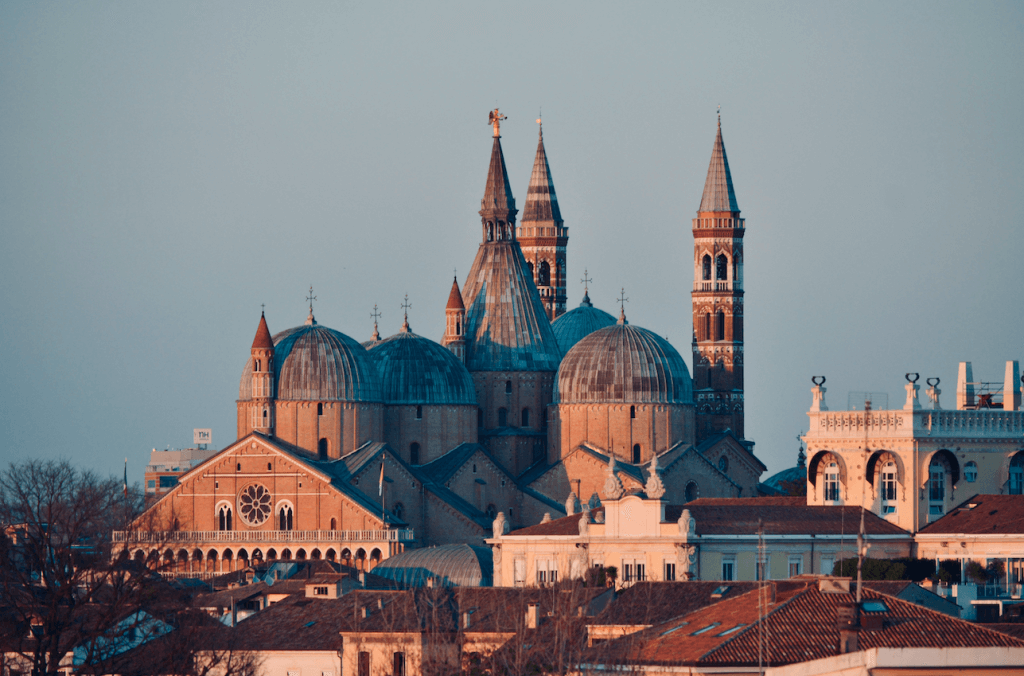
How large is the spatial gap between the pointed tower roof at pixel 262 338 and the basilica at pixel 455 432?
108 mm

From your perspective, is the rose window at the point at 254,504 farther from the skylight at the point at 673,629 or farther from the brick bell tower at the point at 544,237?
the skylight at the point at 673,629

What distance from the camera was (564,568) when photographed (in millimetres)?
94625

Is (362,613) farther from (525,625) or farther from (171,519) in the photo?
(171,519)

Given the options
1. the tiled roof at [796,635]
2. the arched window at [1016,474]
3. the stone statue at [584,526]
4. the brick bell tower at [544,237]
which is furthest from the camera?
the brick bell tower at [544,237]

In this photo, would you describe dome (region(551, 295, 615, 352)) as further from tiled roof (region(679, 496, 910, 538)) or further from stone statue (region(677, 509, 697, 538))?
stone statue (region(677, 509, 697, 538))

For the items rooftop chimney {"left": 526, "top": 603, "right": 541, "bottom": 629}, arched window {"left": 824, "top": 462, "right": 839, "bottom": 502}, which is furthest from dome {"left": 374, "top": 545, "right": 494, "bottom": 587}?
rooftop chimney {"left": 526, "top": 603, "right": 541, "bottom": 629}

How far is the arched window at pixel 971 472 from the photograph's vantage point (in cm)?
9331

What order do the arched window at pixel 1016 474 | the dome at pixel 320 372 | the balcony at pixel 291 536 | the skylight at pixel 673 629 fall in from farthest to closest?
the dome at pixel 320 372 < the balcony at pixel 291 536 < the arched window at pixel 1016 474 < the skylight at pixel 673 629

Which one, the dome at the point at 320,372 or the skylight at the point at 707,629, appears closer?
the skylight at the point at 707,629

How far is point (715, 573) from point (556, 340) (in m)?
42.8

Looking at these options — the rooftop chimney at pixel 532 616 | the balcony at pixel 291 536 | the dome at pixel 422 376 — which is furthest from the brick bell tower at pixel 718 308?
the rooftop chimney at pixel 532 616

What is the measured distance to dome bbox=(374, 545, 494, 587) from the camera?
10669cm

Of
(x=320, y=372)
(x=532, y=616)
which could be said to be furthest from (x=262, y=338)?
(x=532, y=616)

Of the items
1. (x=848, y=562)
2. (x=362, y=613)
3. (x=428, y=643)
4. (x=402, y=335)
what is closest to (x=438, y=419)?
(x=402, y=335)
